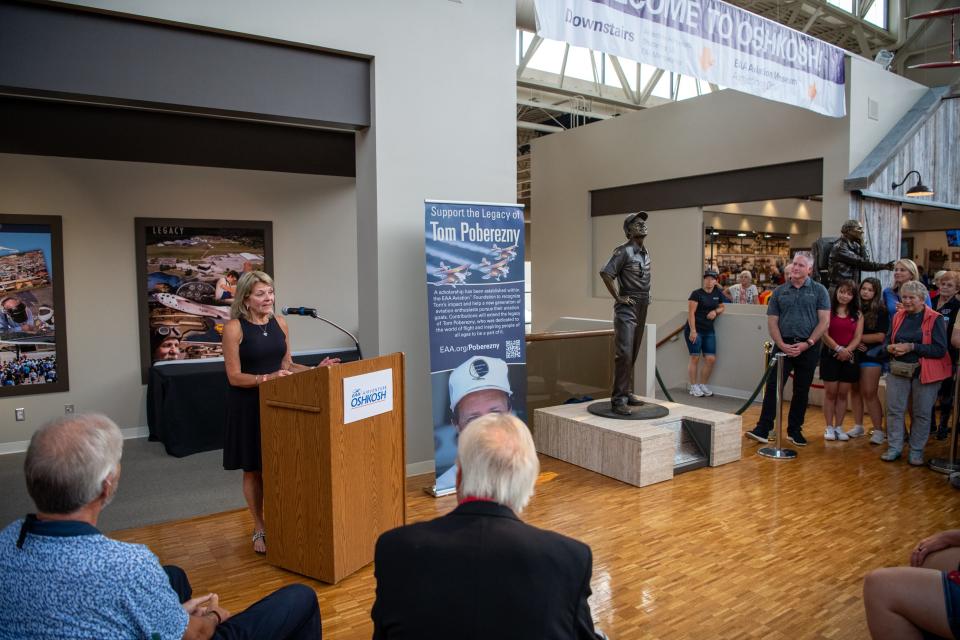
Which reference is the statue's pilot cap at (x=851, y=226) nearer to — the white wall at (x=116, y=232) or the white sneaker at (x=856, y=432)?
the white sneaker at (x=856, y=432)

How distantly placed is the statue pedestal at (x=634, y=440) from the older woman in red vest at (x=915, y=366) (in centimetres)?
129

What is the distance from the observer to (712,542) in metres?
3.75

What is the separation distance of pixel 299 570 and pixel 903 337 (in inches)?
194

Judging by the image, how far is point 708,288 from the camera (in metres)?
8.38

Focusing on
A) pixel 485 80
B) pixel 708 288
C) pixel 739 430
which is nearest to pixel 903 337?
pixel 739 430

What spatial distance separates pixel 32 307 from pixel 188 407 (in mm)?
1740

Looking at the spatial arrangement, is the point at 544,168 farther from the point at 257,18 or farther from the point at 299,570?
the point at 299,570

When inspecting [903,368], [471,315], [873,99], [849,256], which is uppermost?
[873,99]

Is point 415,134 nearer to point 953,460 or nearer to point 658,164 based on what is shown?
point 953,460

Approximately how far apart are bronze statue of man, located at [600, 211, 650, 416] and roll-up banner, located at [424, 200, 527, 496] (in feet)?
2.91

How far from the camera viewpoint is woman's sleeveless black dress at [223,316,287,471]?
11.2 ft

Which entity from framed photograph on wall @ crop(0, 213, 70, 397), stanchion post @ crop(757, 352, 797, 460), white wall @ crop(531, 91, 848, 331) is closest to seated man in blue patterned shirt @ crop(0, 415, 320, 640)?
stanchion post @ crop(757, 352, 797, 460)

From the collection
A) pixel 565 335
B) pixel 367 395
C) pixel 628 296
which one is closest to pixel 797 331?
pixel 628 296

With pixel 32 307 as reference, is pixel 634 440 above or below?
below
